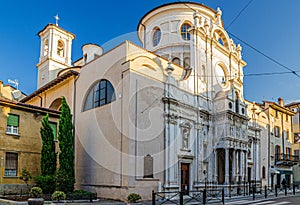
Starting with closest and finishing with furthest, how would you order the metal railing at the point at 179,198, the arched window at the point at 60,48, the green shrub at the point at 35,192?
A: the metal railing at the point at 179,198 < the green shrub at the point at 35,192 < the arched window at the point at 60,48

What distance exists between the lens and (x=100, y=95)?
73.3ft

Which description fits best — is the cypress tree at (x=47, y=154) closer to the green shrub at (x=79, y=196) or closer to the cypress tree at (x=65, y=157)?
the cypress tree at (x=65, y=157)

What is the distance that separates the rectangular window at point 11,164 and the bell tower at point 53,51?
68.5 ft

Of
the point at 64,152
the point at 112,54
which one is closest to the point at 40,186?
the point at 64,152

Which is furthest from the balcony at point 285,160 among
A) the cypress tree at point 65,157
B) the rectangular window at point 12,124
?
the rectangular window at point 12,124

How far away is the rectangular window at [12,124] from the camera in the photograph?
19703 mm

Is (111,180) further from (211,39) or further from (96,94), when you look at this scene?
(211,39)

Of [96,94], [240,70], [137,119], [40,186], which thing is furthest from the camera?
[240,70]

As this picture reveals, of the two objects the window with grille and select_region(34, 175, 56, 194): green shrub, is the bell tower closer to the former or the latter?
the window with grille

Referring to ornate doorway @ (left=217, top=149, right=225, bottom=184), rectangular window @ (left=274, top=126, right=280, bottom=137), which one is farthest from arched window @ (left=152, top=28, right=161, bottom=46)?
rectangular window @ (left=274, top=126, right=280, bottom=137)

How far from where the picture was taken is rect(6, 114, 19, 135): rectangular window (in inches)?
776

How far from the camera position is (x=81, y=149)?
22.7 m

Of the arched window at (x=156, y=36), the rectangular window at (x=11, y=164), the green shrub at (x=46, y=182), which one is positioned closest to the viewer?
the green shrub at (x=46, y=182)

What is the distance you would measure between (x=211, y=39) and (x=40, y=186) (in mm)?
17946
